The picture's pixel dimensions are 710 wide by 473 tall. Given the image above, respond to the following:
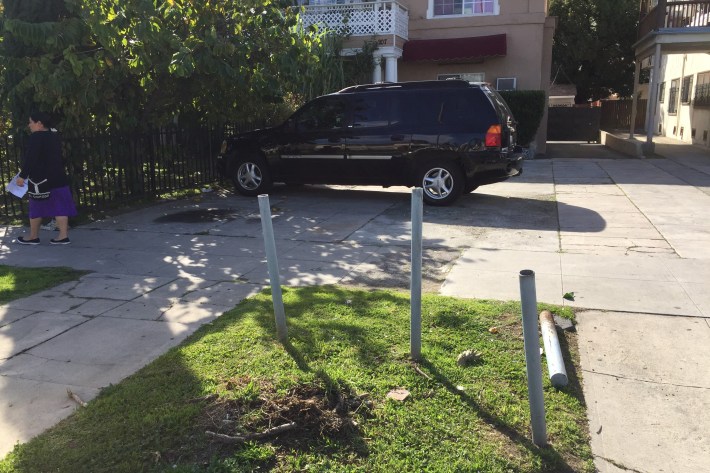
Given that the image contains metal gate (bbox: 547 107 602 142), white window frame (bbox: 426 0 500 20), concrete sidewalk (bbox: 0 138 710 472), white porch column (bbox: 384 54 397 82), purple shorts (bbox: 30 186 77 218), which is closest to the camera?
concrete sidewalk (bbox: 0 138 710 472)

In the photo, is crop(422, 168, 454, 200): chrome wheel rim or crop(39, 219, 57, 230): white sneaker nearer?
crop(39, 219, 57, 230): white sneaker

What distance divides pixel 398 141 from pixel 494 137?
1599 millimetres

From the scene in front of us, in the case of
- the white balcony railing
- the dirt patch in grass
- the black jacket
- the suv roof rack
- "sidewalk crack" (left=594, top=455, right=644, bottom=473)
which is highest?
the white balcony railing

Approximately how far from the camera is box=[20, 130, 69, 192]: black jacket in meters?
7.23

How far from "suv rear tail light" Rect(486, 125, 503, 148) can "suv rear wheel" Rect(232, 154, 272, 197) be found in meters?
4.16

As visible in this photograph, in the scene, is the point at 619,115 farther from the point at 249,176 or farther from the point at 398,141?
the point at 249,176

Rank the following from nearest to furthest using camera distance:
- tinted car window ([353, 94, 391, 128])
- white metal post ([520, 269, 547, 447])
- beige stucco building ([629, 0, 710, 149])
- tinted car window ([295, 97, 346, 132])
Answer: white metal post ([520, 269, 547, 447]) → tinted car window ([353, 94, 391, 128]) → tinted car window ([295, 97, 346, 132]) → beige stucco building ([629, 0, 710, 149])

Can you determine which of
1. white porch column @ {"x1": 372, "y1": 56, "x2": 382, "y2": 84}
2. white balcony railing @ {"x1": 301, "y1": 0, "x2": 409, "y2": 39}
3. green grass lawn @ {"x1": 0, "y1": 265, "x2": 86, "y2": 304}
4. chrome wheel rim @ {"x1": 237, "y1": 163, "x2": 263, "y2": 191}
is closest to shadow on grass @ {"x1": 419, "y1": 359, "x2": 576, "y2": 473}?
green grass lawn @ {"x1": 0, "y1": 265, "x2": 86, "y2": 304}

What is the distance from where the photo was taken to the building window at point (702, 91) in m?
20.6

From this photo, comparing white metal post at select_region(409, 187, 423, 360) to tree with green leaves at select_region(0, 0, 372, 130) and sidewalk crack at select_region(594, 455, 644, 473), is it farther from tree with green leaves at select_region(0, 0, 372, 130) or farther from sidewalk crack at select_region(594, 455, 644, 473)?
tree with green leaves at select_region(0, 0, 372, 130)

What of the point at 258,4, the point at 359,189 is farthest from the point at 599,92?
the point at 258,4

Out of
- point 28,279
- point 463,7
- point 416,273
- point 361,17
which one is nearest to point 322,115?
point 28,279

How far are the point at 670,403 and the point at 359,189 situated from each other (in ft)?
30.0

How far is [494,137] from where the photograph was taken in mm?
9367
